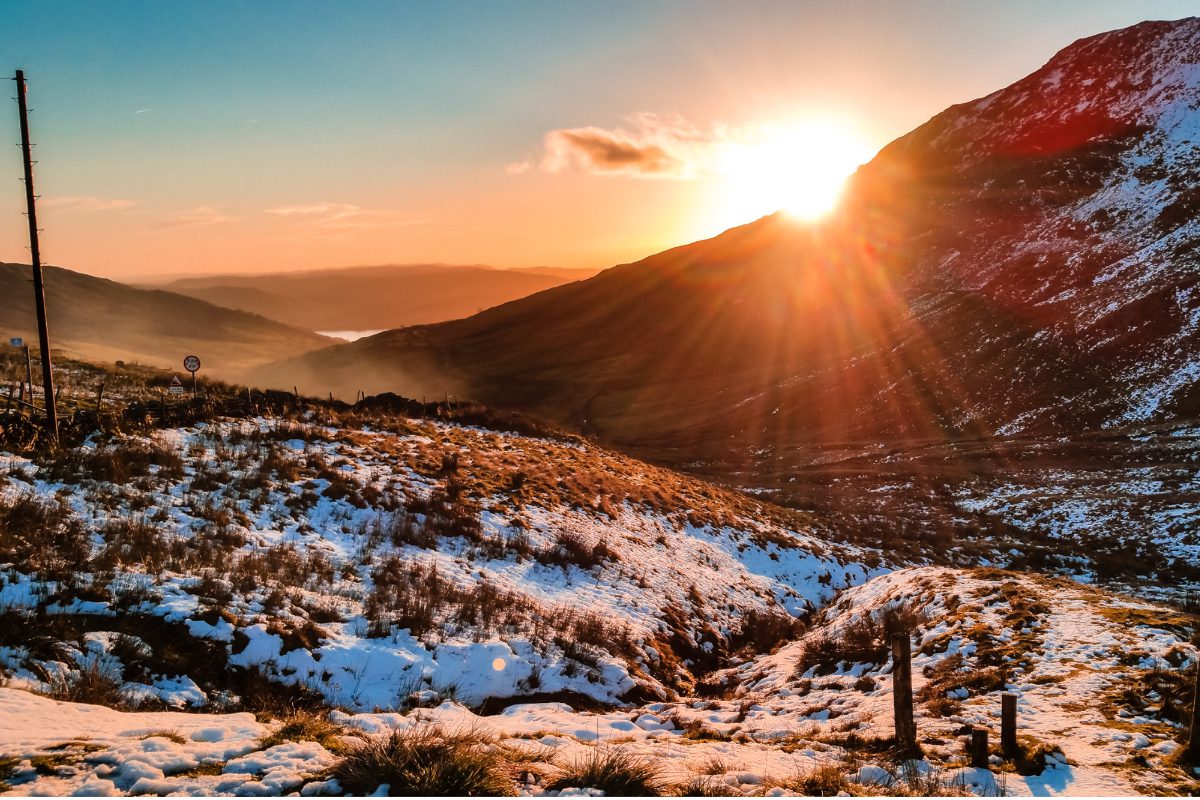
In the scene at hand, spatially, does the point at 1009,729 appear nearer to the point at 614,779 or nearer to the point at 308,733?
the point at 614,779

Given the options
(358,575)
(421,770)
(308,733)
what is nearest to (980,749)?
(421,770)

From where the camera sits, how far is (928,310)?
106 m

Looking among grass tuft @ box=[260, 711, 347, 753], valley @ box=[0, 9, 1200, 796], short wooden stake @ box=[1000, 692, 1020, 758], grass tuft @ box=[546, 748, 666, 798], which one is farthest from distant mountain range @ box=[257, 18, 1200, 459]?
grass tuft @ box=[546, 748, 666, 798]

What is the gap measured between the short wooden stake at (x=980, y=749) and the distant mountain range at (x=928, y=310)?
68.0 m

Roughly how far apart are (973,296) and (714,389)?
44832 millimetres

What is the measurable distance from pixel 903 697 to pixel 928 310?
11271 cm

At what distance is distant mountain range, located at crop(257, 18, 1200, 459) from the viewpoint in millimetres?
79625

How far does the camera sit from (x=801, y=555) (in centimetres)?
2555

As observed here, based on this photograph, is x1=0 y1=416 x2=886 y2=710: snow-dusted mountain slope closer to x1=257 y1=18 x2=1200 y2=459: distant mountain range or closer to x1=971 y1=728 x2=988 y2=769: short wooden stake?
x1=971 y1=728 x2=988 y2=769: short wooden stake

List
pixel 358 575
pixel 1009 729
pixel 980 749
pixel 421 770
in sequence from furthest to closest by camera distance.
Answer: pixel 358 575, pixel 1009 729, pixel 980 749, pixel 421 770

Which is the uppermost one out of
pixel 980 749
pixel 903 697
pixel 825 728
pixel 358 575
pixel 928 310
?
pixel 928 310

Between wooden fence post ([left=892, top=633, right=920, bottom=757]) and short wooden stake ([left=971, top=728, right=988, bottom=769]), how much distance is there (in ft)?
2.09

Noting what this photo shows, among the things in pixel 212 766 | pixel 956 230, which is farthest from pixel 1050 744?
pixel 956 230

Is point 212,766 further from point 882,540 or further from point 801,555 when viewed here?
point 882,540
